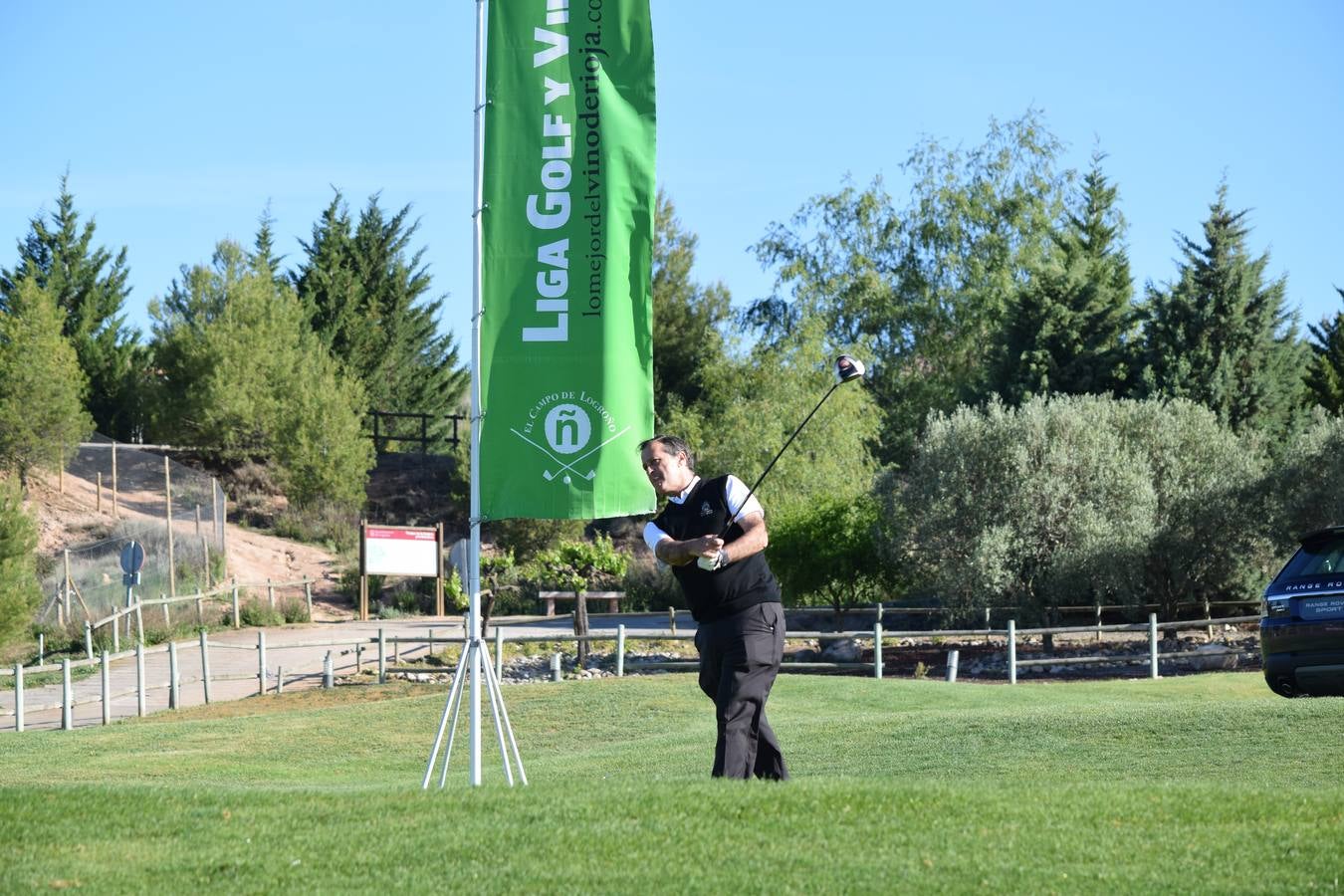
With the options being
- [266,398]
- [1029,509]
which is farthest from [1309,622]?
[266,398]

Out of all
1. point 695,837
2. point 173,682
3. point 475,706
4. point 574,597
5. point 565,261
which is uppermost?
point 565,261

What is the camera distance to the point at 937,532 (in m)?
32.5

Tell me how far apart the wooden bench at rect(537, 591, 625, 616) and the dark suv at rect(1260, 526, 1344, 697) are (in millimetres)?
25706

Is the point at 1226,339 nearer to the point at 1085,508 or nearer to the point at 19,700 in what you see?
the point at 1085,508

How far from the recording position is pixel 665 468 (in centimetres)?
785

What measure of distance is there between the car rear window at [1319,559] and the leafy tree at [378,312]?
1900 inches

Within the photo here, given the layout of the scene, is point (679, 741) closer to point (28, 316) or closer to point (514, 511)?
point (514, 511)

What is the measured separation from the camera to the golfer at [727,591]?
768 cm

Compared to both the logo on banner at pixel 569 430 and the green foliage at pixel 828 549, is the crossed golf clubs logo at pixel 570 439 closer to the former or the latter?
the logo on banner at pixel 569 430

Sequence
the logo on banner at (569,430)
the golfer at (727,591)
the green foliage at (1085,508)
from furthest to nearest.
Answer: the green foliage at (1085,508)
the logo on banner at (569,430)
the golfer at (727,591)

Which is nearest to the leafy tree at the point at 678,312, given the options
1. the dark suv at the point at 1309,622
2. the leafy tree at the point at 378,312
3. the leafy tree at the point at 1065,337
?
the leafy tree at the point at 378,312

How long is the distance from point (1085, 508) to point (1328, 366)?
15.7m

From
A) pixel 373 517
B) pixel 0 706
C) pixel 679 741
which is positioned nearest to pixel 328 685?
pixel 0 706

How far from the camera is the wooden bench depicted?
129 feet
